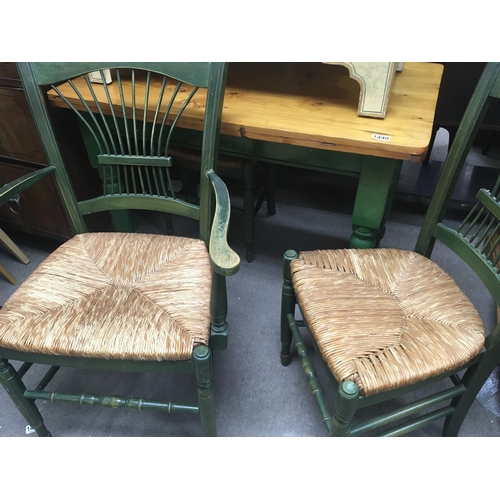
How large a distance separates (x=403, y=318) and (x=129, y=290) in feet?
2.16

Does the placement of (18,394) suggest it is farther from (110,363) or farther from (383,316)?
(383,316)

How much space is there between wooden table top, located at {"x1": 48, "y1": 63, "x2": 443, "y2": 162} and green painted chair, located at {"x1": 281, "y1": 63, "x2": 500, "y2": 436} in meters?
0.16

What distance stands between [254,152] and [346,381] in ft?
2.36

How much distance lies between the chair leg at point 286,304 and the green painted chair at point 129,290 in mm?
216

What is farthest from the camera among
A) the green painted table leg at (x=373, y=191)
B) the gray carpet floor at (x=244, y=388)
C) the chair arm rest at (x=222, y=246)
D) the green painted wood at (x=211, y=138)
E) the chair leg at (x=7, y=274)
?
the chair leg at (x=7, y=274)

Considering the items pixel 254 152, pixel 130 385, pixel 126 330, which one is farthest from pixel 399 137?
pixel 130 385

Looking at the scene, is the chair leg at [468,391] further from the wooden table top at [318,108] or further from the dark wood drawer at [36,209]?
the dark wood drawer at [36,209]

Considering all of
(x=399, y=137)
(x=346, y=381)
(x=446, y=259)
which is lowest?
(x=446, y=259)

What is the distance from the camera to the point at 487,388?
1.25m

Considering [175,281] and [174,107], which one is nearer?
[175,281]

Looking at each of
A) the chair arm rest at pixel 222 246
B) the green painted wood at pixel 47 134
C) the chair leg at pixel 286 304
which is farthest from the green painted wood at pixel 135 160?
the chair leg at pixel 286 304

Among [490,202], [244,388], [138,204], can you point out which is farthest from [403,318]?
[138,204]

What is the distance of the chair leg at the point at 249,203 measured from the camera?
1.46m

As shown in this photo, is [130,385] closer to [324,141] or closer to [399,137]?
[324,141]
